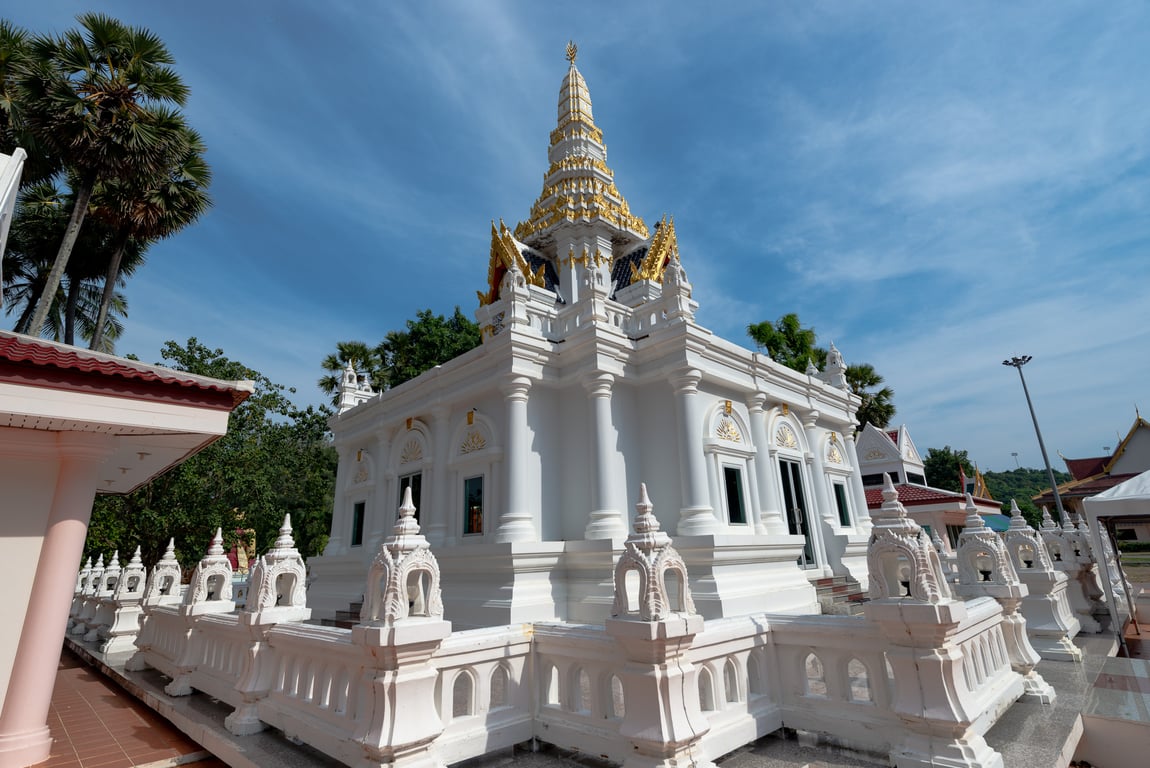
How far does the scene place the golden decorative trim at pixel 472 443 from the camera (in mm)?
12461

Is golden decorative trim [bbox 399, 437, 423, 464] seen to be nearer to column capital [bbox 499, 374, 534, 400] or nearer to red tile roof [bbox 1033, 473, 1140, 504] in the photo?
column capital [bbox 499, 374, 534, 400]

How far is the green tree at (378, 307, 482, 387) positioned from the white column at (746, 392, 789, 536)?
17840 mm

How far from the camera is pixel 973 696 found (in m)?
4.98

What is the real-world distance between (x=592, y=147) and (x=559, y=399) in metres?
11.8

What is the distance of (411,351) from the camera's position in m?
30.5

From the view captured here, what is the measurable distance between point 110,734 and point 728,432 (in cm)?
1094

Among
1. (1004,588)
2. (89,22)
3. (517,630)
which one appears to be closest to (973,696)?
(1004,588)

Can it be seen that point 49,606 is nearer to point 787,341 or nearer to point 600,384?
point 600,384

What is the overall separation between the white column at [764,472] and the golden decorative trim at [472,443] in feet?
20.1

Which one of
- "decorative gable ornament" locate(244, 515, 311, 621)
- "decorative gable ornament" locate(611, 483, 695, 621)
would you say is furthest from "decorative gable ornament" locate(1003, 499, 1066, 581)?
"decorative gable ornament" locate(244, 515, 311, 621)

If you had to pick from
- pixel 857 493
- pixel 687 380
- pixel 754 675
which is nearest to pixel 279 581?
pixel 754 675

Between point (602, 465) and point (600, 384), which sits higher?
point (600, 384)

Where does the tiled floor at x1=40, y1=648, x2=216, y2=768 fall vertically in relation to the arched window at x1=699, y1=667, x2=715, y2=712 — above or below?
below

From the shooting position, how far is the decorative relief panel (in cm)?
1390
